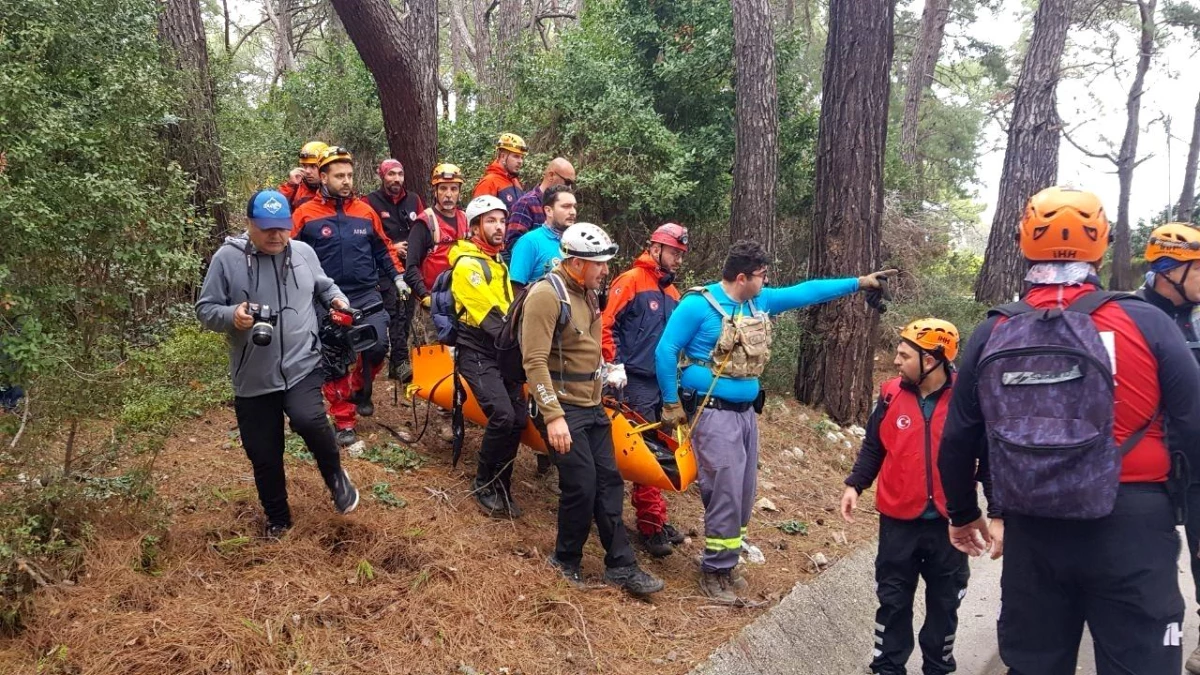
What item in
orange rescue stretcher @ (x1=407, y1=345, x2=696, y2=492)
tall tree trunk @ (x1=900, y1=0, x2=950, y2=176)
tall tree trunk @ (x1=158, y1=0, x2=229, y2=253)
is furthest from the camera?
tall tree trunk @ (x1=900, y1=0, x2=950, y2=176)

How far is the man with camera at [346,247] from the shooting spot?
19.9 feet

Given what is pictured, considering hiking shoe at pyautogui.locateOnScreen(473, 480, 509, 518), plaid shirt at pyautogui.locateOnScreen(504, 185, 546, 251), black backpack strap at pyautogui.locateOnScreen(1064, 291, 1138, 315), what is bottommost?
hiking shoe at pyautogui.locateOnScreen(473, 480, 509, 518)

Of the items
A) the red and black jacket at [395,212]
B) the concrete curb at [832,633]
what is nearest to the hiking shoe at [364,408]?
the red and black jacket at [395,212]

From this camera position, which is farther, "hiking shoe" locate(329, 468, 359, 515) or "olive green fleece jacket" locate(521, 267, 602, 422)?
"hiking shoe" locate(329, 468, 359, 515)

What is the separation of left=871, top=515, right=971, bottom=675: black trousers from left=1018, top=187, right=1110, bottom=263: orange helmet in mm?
1668

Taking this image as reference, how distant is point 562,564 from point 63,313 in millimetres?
3489

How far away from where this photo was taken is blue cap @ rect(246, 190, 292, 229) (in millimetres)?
4211

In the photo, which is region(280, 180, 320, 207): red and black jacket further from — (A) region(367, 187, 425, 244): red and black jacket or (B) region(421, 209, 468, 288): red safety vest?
(B) region(421, 209, 468, 288): red safety vest

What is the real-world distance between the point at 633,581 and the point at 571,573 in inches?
14.6

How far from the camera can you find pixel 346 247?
6230 millimetres

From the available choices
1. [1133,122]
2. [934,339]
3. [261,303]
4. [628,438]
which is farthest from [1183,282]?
[1133,122]

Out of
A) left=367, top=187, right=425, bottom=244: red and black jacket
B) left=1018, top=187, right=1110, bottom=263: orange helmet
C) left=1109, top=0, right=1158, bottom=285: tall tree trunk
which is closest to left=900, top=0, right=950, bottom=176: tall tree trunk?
left=1109, top=0, right=1158, bottom=285: tall tree trunk

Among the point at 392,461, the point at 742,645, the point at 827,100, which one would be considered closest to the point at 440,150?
the point at 827,100

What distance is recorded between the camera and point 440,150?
448 inches
